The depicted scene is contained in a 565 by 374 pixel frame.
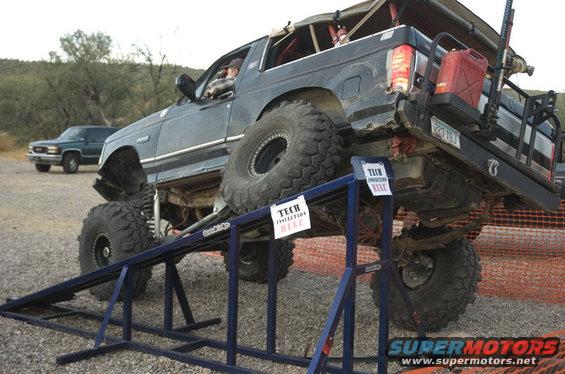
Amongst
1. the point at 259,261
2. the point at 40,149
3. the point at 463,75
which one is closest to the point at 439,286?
the point at 463,75

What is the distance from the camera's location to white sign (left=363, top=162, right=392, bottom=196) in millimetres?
3303

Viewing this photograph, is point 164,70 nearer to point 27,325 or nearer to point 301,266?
point 301,266

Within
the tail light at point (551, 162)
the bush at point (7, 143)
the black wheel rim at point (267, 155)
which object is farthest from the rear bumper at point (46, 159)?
the tail light at point (551, 162)

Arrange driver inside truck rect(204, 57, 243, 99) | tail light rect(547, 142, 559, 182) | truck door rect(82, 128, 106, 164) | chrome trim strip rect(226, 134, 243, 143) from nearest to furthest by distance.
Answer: tail light rect(547, 142, 559, 182) < chrome trim strip rect(226, 134, 243, 143) < driver inside truck rect(204, 57, 243, 99) < truck door rect(82, 128, 106, 164)

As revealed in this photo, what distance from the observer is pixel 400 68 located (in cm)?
358

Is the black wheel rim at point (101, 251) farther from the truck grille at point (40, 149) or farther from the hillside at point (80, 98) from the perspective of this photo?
the hillside at point (80, 98)

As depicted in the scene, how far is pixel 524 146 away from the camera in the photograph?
424cm

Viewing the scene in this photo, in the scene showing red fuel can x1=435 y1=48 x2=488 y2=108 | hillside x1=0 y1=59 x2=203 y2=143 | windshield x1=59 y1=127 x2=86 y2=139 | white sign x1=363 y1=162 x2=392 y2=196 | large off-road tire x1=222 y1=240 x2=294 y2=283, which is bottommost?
large off-road tire x1=222 y1=240 x2=294 y2=283

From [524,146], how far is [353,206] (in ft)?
5.67

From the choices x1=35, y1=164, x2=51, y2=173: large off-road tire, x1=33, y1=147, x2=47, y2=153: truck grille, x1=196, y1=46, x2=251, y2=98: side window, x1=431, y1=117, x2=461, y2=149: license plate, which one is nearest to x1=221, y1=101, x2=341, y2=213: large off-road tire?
x1=431, y1=117, x2=461, y2=149: license plate

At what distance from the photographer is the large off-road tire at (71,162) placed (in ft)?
71.9

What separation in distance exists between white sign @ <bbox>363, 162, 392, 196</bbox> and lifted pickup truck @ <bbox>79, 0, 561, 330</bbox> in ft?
1.02

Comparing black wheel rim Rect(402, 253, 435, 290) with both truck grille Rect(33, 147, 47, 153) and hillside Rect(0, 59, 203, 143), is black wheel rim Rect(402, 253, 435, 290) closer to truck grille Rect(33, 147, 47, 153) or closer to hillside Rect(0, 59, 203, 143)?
truck grille Rect(33, 147, 47, 153)

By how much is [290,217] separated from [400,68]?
1146 mm
